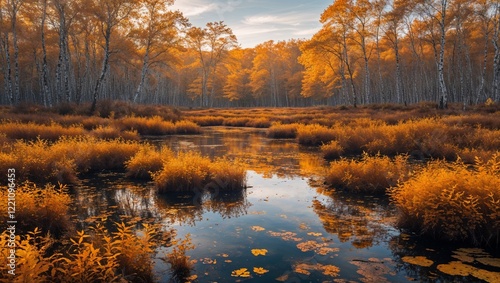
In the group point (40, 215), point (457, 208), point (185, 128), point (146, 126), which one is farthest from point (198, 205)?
point (185, 128)

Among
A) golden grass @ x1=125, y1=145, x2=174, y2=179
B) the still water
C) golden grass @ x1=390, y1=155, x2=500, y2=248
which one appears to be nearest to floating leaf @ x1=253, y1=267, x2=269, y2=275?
the still water

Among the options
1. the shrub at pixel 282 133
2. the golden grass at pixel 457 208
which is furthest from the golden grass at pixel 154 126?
the golden grass at pixel 457 208

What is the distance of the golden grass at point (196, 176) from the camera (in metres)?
8.45

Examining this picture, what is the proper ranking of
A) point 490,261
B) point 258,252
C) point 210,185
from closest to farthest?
point 490,261, point 258,252, point 210,185

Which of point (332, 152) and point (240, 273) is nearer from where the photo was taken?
point (240, 273)

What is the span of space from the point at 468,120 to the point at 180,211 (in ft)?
49.7

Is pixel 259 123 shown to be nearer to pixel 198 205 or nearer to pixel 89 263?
pixel 198 205

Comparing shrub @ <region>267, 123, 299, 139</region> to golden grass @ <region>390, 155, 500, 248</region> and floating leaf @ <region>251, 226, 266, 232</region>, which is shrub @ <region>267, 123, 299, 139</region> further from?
golden grass @ <region>390, 155, 500, 248</region>

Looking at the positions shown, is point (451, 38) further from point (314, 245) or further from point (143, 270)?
point (143, 270)

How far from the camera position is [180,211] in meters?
7.00

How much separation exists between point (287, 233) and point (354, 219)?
60.6 inches

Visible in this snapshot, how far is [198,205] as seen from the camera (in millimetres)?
7484

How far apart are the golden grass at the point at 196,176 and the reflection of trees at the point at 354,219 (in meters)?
2.30

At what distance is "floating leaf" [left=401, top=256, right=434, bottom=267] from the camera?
4698mm
